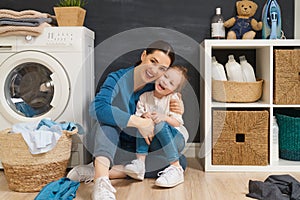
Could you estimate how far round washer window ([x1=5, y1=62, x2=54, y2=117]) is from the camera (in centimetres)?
269

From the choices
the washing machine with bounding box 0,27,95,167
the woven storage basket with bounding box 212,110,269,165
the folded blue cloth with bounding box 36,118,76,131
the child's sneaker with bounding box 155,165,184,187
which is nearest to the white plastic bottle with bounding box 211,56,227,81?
the woven storage basket with bounding box 212,110,269,165

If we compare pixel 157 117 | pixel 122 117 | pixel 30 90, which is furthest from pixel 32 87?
pixel 157 117

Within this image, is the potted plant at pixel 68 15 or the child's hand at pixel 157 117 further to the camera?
the potted plant at pixel 68 15

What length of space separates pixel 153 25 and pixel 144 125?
37.1 inches

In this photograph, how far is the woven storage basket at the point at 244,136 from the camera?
264 centimetres

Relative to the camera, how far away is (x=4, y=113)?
2654mm

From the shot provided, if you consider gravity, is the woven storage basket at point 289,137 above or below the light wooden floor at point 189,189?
above

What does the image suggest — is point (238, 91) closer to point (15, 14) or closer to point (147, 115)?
point (147, 115)

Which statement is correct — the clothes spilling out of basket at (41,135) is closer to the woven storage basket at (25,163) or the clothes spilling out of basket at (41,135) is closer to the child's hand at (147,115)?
the woven storage basket at (25,163)

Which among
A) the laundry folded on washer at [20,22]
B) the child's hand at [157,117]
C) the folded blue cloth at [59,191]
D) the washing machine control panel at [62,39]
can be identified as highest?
the laundry folded on washer at [20,22]

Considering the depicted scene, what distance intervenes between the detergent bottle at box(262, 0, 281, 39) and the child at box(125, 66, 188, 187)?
590mm

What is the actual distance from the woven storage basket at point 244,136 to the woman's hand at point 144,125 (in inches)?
17.3

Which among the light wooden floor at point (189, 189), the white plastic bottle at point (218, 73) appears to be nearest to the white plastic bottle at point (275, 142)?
the light wooden floor at point (189, 189)

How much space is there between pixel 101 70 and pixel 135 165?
95cm
